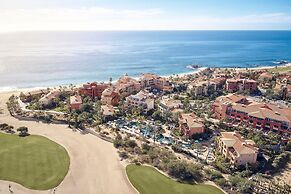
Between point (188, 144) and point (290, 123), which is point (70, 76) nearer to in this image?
point (188, 144)

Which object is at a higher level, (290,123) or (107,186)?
(290,123)

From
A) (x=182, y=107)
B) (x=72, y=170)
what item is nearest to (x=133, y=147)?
(x=72, y=170)

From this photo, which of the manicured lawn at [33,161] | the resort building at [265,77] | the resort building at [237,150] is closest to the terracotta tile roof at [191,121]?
the resort building at [237,150]

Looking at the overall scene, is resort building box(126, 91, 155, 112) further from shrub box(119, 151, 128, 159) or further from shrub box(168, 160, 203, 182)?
shrub box(168, 160, 203, 182)

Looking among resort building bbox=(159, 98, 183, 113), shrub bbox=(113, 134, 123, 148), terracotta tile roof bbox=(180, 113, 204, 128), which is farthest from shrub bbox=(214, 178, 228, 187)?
resort building bbox=(159, 98, 183, 113)

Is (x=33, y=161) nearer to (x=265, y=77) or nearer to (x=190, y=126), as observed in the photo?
(x=190, y=126)

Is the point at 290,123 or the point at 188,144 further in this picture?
the point at 290,123

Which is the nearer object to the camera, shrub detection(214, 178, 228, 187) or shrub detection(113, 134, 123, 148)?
shrub detection(214, 178, 228, 187)

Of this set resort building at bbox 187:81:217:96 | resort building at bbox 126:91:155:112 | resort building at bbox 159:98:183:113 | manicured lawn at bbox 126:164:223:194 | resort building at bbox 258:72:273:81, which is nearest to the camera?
manicured lawn at bbox 126:164:223:194
